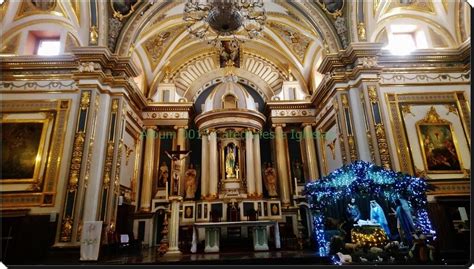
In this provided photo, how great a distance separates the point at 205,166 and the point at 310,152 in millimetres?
4181

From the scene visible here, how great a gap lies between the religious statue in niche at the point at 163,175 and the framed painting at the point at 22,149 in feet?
15.0

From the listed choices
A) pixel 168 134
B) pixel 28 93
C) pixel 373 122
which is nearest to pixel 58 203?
pixel 28 93

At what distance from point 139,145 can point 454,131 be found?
10.4 meters

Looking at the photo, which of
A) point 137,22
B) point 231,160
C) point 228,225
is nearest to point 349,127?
point 228,225

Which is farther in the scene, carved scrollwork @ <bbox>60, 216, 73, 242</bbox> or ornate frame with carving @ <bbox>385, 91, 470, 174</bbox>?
ornate frame with carving @ <bbox>385, 91, 470, 174</bbox>

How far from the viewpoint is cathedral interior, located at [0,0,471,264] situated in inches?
292

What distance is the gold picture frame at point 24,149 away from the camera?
26.3ft

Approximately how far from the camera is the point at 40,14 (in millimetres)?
9672

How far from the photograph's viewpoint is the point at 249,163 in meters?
12.0

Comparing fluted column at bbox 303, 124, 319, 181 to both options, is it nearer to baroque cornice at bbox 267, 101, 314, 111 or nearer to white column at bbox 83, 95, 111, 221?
baroque cornice at bbox 267, 101, 314, 111

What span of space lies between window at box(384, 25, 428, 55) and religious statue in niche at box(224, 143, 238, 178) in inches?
257

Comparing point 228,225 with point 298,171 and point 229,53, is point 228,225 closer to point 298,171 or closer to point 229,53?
point 298,171

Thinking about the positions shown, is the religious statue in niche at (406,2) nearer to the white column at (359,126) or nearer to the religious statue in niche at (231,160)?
the white column at (359,126)

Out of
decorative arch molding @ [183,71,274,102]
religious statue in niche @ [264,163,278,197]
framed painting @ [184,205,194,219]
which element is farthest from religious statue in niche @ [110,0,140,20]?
religious statue in niche @ [264,163,278,197]
